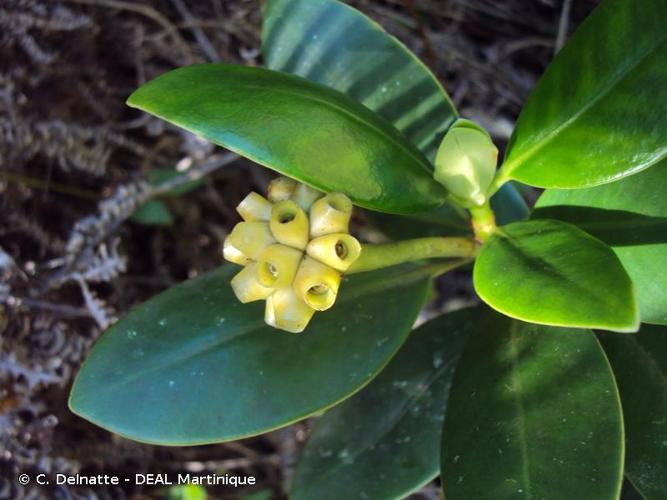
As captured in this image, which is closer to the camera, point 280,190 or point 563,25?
point 280,190

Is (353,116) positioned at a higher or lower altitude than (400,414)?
higher

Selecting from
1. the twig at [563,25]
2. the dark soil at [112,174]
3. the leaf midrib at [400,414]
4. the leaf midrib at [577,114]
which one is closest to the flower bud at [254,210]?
the leaf midrib at [577,114]

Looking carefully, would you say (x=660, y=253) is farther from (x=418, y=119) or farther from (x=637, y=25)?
(x=418, y=119)

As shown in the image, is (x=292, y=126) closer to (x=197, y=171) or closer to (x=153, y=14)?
(x=197, y=171)

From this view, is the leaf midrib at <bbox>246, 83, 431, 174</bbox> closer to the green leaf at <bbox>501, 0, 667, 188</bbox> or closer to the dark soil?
the green leaf at <bbox>501, 0, 667, 188</bbox>

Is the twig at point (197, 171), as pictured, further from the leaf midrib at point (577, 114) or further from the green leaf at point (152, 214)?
the leaf midrib at point (577, 114)

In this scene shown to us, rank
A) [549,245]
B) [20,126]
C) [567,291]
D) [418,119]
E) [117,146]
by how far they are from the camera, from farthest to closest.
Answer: [117,146], [20,126], [418,119], [549,245], [567,291]

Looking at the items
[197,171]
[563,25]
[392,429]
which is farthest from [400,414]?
[563,25]

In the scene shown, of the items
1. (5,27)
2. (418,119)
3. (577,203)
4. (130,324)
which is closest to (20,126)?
(5,27)
